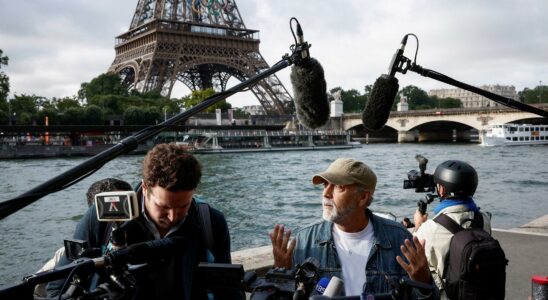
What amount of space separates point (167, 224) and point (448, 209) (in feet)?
5.35

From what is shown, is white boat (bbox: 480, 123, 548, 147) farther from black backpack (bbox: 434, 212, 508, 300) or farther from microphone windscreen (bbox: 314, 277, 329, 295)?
microphone windscreen (bbox: 314, 277, 329, 295)

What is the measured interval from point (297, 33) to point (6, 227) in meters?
13.6

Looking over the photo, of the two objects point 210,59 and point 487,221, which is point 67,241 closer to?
point 487,221

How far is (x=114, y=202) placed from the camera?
153 cm

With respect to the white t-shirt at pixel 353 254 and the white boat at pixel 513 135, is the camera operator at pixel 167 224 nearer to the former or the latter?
the white t-shirt at pixel 353 254

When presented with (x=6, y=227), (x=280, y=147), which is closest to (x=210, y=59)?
(x=280, y=147)

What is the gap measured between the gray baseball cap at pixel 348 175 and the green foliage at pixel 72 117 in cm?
5220

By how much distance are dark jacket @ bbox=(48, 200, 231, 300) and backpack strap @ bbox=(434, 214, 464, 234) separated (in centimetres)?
124

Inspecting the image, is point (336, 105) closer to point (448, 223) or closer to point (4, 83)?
point (448, 223)

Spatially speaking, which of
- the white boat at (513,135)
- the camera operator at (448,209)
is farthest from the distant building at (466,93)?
the camera operator at (448,209)

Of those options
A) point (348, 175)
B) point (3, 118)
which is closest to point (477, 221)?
point (348, 175)

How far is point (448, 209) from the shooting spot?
117 inches

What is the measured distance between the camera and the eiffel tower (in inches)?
2100

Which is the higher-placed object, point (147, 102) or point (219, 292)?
point (147, 102)
